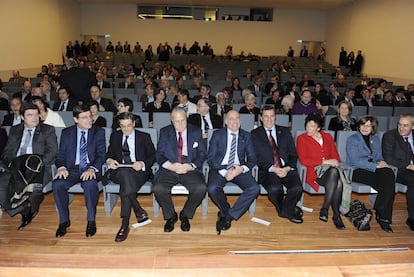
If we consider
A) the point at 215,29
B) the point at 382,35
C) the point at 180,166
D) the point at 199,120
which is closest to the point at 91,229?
the point at 180,166

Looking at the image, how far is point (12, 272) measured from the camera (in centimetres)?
96

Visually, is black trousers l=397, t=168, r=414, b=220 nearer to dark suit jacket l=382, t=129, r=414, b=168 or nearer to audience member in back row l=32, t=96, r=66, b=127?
dark suit jacket l=382, t=129, r=414, b=168

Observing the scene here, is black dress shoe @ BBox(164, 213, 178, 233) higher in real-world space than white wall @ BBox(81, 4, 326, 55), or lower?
lower

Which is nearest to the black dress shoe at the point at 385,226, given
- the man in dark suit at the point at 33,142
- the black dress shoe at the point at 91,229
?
the black dress shoe at the point at 91,229

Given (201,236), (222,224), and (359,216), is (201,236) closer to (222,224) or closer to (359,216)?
(222,224)

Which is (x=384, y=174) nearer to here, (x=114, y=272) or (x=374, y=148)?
(x=374, y=148)

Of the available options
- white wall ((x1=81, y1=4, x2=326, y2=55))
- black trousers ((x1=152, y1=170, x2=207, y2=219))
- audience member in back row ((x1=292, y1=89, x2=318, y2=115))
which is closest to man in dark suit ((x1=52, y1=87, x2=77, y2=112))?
black trousers ((x1=152, y1=170, x2=207, y2=219))

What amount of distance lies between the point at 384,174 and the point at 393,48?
11.2 m

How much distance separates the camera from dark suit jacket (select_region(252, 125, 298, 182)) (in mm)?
3619

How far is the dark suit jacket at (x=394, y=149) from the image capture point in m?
3.63

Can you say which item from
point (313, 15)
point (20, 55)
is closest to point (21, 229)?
point (20, 55)

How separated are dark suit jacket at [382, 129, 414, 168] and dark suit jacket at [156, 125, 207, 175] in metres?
1.99

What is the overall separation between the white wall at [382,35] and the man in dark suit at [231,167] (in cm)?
1030

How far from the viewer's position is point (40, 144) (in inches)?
139
